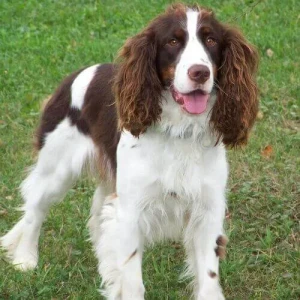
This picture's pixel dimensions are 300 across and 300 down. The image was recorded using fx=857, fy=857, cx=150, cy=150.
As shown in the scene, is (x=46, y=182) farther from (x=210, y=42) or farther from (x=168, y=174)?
(x=210, y=42)

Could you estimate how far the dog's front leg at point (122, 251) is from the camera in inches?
181

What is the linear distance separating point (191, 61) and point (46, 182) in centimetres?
186

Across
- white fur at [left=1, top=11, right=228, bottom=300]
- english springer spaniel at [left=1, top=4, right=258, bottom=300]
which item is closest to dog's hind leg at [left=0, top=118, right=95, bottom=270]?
english springer spaniel at [left=1, top=4, right=258, bottom=300]

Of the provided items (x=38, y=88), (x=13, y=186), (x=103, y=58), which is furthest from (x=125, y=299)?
(x=103, y=58)

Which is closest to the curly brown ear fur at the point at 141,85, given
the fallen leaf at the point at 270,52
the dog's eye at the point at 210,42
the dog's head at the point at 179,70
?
the dog's head at the point at 179,70

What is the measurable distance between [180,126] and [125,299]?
982 mm

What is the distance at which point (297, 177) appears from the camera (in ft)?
21.0

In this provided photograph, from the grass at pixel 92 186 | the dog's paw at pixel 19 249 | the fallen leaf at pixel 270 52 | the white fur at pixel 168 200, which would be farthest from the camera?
the fallen leaf at pixel 270 52

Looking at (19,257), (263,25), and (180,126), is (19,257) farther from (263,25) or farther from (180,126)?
(263,25)

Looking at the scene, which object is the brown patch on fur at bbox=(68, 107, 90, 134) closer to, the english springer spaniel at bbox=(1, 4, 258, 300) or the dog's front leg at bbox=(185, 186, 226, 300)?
the english springer spaniel at bbox=(1, 4, 258, 300)

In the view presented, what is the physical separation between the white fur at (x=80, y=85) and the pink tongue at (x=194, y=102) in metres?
1.27

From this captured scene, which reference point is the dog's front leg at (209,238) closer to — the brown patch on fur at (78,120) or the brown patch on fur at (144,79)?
the brown patch on fur at (144,79)

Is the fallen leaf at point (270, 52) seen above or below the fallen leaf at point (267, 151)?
above

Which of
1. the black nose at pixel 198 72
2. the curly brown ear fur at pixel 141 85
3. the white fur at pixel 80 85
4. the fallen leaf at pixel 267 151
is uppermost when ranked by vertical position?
the black nose at pixel 198 72
